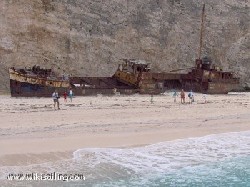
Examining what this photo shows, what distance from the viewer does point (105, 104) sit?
22438 millimetres

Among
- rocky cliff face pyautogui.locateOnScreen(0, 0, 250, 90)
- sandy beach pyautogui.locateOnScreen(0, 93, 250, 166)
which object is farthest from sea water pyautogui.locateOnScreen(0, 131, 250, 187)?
rocky cliff face pyautogui.locateOnScreen(0, 0, 250, 90)

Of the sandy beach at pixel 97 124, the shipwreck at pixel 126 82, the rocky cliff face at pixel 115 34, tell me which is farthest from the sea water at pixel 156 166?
the rocky cliff face at pixel 115 34

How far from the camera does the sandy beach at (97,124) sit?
12.1m

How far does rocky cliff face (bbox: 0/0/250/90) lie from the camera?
34.2 metres

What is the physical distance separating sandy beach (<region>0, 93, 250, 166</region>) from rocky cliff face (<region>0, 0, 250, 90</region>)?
38.5 ft

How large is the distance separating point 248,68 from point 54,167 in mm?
34482

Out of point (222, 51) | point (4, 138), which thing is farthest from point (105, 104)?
point (222, 51)

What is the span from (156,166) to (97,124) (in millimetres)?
5079

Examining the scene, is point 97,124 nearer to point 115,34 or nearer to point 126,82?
point 126,82

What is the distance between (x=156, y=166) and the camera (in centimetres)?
1150

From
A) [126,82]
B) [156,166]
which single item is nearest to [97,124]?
[156,166]

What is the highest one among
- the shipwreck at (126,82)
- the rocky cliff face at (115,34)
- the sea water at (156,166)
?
the rocky cliff face at (115,34)

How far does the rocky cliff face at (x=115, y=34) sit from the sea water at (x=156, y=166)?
67.0 feet

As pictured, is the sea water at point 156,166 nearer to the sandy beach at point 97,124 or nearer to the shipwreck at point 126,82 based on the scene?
the sandy beach at point 97,124
